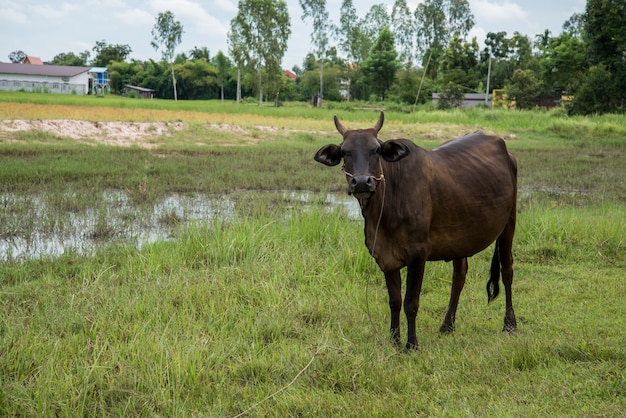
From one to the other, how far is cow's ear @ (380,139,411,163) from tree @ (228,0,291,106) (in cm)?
4807

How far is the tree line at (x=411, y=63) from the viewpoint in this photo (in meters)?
29.8

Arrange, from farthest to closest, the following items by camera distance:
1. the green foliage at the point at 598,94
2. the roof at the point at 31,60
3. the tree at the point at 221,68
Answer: the roof at the point at 31,60 → the tree at the point at 221,68 → the green foliage at the point at 598,94

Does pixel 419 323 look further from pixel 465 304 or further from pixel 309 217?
pixel 309 217

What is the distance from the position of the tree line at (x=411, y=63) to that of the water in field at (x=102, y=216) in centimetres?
2387

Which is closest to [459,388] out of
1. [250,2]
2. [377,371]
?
[377,371]

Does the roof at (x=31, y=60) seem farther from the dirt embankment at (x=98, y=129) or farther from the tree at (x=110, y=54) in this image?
the dirt embankment at (x=98, y=129)

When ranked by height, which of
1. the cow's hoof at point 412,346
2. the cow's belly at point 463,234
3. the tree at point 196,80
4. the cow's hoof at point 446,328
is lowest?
the cow's hoof at point 446,328

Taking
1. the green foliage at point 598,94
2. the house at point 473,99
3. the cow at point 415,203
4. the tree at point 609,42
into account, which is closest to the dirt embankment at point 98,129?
the cow at point 415,203

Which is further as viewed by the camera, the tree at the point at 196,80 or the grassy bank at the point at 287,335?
the tree at the point at 196,80

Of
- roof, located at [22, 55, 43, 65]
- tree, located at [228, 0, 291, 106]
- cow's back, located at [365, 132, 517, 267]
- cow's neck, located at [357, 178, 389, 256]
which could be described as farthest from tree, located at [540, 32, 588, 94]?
roof, located at [22, 55, 43, 65]

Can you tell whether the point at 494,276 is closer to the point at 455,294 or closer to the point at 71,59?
the point at 455,294

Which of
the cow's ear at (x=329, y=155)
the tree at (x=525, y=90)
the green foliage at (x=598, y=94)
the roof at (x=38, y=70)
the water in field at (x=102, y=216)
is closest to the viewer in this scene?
the cow's ear at (x=329, y=155)

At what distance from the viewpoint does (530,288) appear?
571cm

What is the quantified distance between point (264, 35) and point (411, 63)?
1300 cm
